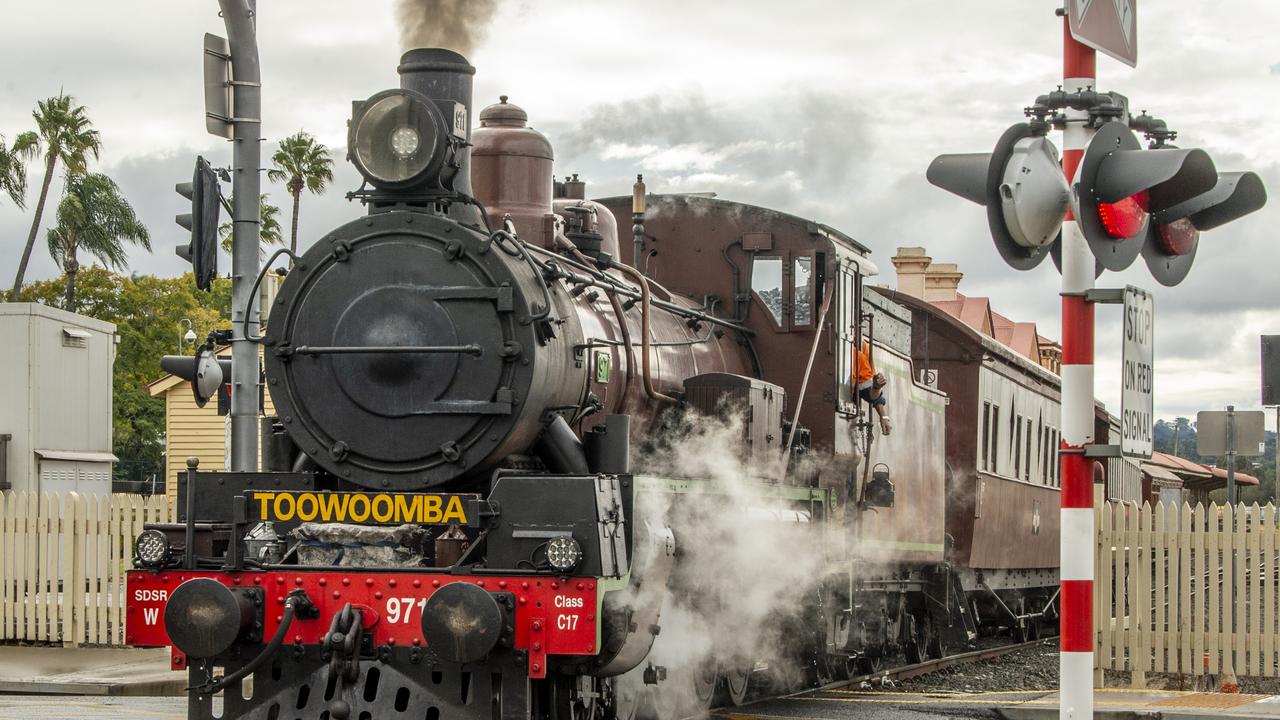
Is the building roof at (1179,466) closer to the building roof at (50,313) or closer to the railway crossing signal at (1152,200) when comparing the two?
the building roof at (50,313)

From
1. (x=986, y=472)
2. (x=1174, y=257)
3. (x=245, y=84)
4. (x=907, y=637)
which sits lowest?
(x=907, y=637)

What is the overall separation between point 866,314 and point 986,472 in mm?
5690

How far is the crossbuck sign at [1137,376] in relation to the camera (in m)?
5.17

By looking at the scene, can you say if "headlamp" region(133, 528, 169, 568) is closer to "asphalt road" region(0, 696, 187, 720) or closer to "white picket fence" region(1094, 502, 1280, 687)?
"asphalt road" region(0, 696, 187, 720)

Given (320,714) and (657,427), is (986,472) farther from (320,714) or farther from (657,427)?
(320,714)

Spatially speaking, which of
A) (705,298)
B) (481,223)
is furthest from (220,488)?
(705,298)

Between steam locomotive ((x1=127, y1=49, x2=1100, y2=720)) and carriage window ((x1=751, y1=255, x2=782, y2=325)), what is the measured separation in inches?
42.8

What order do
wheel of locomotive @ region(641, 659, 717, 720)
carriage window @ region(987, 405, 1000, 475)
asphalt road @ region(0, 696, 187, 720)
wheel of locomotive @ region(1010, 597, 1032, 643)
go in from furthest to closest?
wheel of locomotive @ region(1010, 597, 1032, 643), carriage window @ region(987, 405, 1000, 475), asphalt road @ region(0, 696, 187, 720), wheel of locomotive @ region(641, 659, 717, 720)

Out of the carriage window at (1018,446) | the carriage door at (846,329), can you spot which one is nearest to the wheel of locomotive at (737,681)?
the carriage door at (846,329)

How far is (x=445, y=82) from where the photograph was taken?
8.16 metres

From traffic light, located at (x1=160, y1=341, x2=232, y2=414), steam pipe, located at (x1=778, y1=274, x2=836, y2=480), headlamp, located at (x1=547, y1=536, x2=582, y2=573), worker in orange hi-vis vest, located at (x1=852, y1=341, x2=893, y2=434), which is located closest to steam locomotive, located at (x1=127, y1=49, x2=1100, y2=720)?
headlamp, located at (x1=547, y1=536, x2=582, y2=573)

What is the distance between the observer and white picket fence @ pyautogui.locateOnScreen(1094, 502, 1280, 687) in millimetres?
12500

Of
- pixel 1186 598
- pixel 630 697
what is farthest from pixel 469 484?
pixel 1186 598

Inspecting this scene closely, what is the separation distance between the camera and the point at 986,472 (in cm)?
1755
